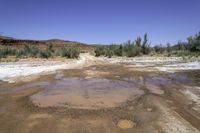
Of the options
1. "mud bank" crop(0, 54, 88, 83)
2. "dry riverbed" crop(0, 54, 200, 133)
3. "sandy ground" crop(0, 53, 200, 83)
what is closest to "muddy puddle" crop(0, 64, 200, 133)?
"dry riverbed" crop(0, 54, 200, 133)

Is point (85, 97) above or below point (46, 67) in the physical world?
below

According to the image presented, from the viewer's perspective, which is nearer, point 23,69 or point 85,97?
point 85,97

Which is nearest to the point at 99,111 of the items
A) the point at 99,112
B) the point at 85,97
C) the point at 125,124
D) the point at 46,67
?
the point at 99,112

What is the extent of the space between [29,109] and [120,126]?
9.33 ft

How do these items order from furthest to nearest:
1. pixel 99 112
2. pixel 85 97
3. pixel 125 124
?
pixel 85 97 → pixel 99 112 → pixel 125 124

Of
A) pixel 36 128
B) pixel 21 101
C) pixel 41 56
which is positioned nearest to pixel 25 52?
pixel 41 56

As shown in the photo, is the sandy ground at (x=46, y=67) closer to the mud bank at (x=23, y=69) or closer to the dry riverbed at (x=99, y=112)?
the mud bank at (x=23, y=69)

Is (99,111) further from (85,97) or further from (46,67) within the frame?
(46,67)

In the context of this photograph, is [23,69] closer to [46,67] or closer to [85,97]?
[46,67]

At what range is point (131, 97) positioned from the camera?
21.0 feet

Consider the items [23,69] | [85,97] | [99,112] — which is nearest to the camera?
[99,112]

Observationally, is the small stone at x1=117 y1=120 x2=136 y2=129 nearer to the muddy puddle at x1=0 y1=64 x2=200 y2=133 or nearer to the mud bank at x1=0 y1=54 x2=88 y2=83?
the muddy puddle at x1=0 y1=64 x2=200 y2=133

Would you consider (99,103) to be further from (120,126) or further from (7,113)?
(7,113)

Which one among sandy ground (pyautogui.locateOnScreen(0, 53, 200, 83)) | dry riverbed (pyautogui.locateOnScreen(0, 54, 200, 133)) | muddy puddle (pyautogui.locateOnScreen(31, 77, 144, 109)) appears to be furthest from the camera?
sandy ground (pyautogui.locateOnScreen(0, 53, 200, 83))
